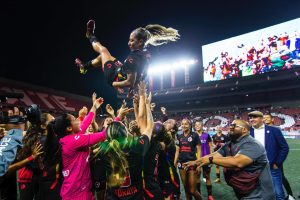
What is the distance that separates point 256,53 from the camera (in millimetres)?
32875

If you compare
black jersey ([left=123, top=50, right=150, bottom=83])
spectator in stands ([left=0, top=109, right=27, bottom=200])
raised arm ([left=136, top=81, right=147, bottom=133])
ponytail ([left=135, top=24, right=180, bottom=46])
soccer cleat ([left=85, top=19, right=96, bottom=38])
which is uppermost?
soccer cleat ([left=85, top=19, right=96, bottom=38])

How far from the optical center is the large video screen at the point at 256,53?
99.8 feet

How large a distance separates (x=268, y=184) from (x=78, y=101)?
35815 mm

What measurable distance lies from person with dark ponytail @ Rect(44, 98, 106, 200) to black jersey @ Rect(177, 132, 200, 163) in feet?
12.0

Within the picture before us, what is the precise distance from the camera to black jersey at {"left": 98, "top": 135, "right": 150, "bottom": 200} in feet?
9.60

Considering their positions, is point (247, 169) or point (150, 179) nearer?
point (247, 169)

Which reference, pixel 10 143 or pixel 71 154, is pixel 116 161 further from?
pixel 10 143

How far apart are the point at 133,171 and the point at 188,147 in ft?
12.6

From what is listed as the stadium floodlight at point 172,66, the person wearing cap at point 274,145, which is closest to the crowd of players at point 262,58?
Answer: the stadium floodlight at point 172,66

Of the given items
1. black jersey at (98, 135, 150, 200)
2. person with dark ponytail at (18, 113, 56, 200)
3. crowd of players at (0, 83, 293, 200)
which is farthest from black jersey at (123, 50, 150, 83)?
person with dark ponytail at (18, 113, 56, 200)

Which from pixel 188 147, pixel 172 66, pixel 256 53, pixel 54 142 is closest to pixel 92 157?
pixel 54 142

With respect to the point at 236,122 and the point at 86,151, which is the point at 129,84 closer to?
the point at 86,151

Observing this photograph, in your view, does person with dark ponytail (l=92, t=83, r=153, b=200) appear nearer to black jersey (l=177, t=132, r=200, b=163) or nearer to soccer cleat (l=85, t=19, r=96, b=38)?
soccer cleat (l=85, t=19, r=96, b=38)

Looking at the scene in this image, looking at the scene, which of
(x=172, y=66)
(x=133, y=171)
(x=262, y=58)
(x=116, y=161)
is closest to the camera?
(x=116, y=161)
